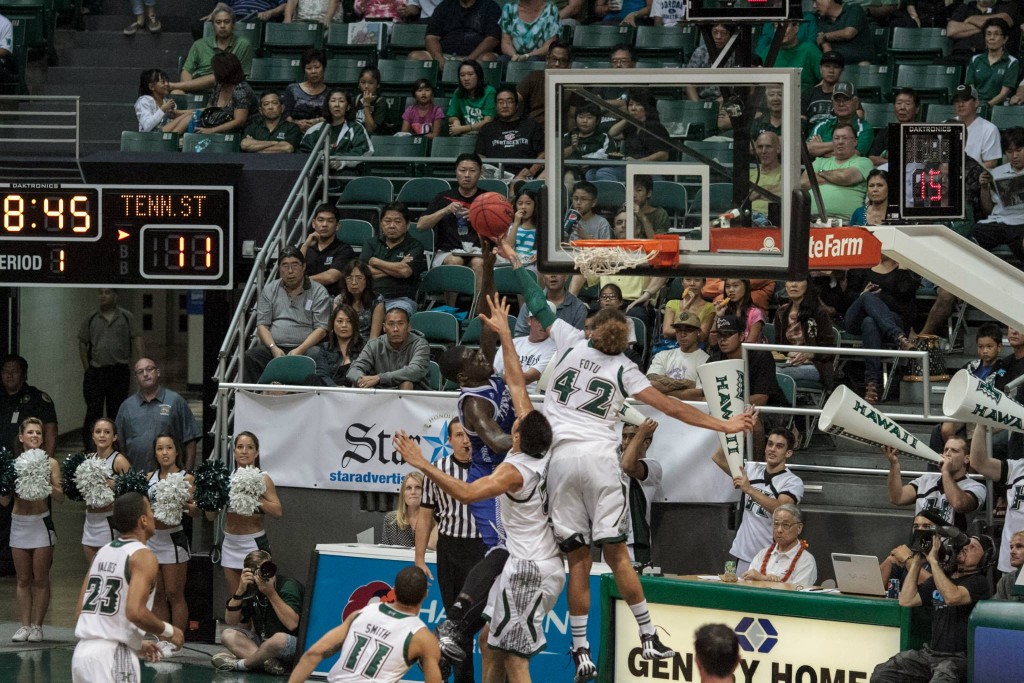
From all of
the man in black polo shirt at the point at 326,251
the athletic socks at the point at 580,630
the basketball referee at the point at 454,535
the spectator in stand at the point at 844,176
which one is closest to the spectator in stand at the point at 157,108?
the man in black polo shirt at the point at 326,251

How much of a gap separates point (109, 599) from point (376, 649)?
181 cm

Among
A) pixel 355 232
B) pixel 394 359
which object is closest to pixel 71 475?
pixel 394 359

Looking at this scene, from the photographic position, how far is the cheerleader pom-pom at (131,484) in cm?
1259

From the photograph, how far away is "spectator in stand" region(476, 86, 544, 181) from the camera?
15.6 metres

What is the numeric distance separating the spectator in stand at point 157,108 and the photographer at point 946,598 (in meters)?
10.4

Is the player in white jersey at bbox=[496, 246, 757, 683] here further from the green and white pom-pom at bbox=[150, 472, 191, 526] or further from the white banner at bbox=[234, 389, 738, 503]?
the green and white pom-pom at bbox=[150, 472, 191, 526]

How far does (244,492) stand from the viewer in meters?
12.5

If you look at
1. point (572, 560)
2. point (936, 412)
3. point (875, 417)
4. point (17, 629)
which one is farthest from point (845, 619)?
point (17, 629)

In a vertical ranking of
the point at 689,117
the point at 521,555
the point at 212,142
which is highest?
the point at 212,142

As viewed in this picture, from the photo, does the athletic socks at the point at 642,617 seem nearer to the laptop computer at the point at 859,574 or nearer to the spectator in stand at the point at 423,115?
the laptop computer at the point at 859,574

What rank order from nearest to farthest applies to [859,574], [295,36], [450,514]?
1. [450,514]
2. [859,574]
3. [295,36]

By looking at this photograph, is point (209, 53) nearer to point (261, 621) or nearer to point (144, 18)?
point (144, 18)

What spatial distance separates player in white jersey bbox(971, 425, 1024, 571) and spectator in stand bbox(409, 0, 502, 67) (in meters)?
8.59

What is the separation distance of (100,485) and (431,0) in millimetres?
8215
